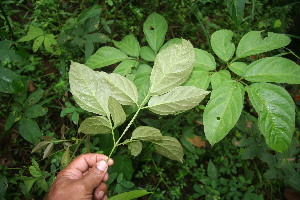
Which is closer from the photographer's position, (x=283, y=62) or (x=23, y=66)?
(x=283, y=62)

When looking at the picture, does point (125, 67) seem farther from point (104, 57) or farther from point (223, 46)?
point (223, 46)

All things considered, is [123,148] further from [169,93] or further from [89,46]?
[169,93]

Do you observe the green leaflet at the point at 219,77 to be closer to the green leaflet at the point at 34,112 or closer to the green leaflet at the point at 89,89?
the green leaflet at the point at 89,89

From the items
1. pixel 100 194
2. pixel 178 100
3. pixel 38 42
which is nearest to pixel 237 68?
pixel 178 100

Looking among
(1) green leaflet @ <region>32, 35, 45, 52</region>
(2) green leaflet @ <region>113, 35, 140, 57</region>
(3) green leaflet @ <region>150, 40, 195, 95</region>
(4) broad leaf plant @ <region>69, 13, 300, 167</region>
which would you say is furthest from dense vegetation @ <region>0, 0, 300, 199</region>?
(3) green leaflet @ <region>150, 40, 195, 95</region>

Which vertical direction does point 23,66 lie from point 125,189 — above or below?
above

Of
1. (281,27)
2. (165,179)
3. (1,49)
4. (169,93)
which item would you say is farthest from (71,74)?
(281,27)

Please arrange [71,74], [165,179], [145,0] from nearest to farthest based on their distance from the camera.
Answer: [71,74] < [165,179] < [145,0]

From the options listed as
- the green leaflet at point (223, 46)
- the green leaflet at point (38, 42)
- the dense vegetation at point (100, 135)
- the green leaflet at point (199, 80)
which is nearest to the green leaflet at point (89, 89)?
the green leaflet at point (199, 80)
